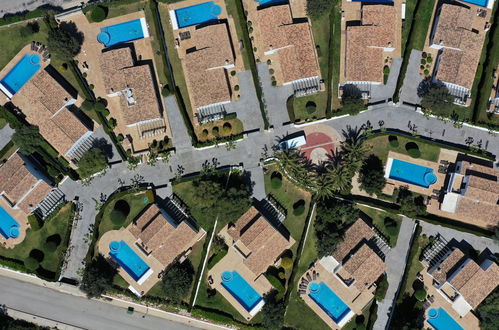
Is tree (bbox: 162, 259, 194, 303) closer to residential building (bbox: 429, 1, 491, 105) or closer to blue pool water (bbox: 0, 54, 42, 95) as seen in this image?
blue pool water (bbox: 0, 54, 42, 95)

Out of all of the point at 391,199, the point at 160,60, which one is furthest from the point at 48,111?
A: the point at 391,199

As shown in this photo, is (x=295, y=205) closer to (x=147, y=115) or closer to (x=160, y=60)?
(x=147, y=115)

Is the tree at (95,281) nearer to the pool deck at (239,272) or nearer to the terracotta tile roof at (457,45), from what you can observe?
the pool deck at (239,272)

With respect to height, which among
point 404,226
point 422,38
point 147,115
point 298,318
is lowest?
point 298,318

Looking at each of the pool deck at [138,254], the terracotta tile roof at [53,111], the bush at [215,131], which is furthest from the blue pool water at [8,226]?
the bush at [215,131]

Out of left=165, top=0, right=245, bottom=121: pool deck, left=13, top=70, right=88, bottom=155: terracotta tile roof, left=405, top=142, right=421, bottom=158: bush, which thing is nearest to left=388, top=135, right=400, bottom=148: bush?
left=405, top=142, right=421, bottom=158: bush
